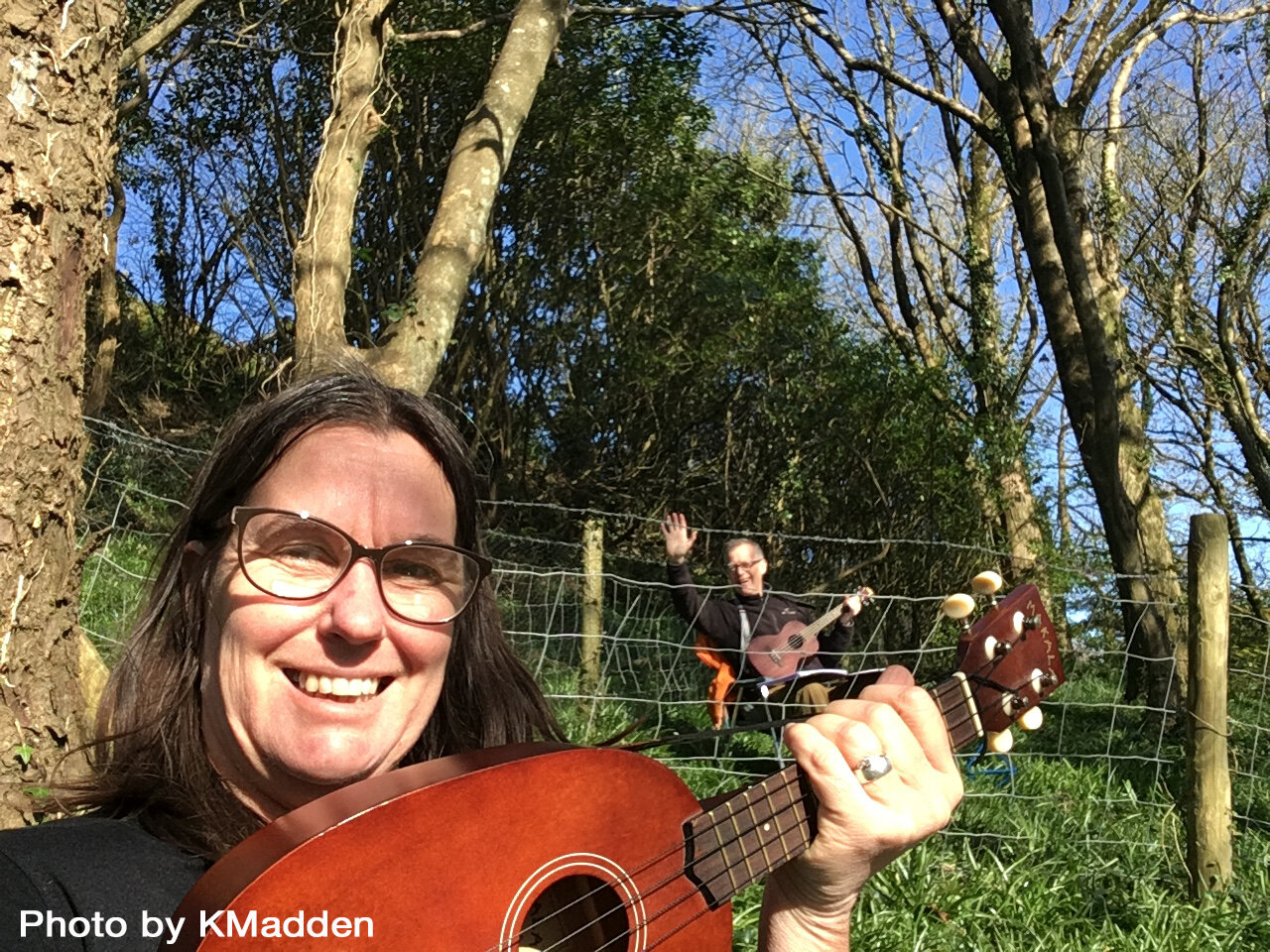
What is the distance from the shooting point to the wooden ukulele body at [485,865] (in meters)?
1.12

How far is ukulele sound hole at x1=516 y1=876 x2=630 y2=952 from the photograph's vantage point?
53.9 inches

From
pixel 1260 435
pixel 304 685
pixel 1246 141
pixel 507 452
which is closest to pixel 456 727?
pixel 304 685

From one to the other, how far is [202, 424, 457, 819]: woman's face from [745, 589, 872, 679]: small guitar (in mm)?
4985

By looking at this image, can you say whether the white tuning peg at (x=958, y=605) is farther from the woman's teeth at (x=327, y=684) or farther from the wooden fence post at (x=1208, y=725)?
the wooden fence post at (x=1208, y=725)

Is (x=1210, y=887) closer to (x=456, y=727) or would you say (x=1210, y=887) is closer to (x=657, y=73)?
(x=456, y=727)

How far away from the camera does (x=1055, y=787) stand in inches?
232

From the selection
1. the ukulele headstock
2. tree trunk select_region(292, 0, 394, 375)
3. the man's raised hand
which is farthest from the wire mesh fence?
tree trunk select_region(292, 0, 394, 375)

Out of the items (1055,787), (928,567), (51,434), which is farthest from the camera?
(928,567)

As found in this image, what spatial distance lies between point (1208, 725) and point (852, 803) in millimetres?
3399

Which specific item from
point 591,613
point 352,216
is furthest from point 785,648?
point 352,216

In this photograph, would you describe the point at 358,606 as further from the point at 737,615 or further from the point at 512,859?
the point at 737,615

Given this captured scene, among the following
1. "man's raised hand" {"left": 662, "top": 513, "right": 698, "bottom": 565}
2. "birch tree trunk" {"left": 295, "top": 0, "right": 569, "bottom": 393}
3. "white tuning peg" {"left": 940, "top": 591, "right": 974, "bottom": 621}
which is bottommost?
"white tuning peg" {"left": 940, "top": 591, "right": 974, "bottom": 621}

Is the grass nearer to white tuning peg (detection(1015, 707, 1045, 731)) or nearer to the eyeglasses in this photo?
white tuning peg (detection(1015, 707, 1045, 731))

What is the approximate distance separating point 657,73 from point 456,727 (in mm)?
11357
